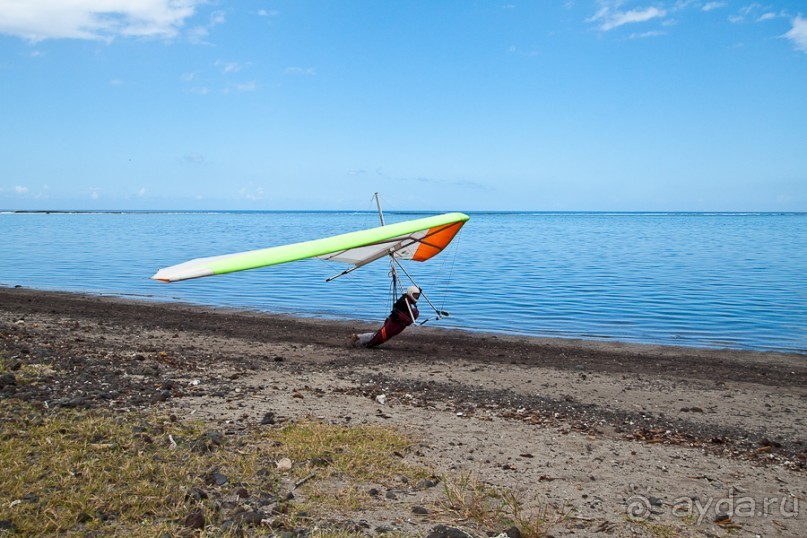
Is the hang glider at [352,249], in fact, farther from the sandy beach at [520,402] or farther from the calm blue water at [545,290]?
the calm blue water at [545,290]

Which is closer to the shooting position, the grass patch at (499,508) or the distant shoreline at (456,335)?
the grass patch at (499,508)

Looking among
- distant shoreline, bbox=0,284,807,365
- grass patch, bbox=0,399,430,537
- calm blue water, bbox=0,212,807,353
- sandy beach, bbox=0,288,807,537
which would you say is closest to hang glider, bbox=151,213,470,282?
sandy beach, bbox=0,288,807,537

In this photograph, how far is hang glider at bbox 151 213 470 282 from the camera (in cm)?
777

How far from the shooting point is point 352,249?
38.9ft

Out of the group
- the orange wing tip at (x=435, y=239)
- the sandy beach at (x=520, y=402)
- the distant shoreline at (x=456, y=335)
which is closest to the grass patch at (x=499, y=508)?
the sandy beach at (x=520, y=402)

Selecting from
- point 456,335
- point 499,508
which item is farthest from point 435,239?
point 499,508

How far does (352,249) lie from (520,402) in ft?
16.0

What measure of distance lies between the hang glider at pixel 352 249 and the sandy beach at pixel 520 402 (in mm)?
1476

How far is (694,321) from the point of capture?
643 inches

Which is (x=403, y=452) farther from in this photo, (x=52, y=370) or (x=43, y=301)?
(x=43, y=301)

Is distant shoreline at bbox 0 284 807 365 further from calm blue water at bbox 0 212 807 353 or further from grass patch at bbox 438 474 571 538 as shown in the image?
grass patch at bbox 438 474 571 538

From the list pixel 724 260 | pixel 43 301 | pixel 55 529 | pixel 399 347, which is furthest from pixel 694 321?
pixel 724 260

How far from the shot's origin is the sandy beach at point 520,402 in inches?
202

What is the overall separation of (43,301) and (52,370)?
10.5 meters
